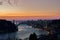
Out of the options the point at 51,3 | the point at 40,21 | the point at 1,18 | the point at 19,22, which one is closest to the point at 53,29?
the point at 40,21

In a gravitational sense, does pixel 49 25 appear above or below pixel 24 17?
below

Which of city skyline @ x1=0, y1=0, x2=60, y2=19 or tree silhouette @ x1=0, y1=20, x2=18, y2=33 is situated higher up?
city skyline @ x1=0, y1=0, x2=60, y2=19

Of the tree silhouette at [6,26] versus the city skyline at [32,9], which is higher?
the city skyline at [32,9]

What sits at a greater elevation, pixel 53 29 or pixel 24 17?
pixel 24 17

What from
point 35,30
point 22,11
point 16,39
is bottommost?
point 16,39

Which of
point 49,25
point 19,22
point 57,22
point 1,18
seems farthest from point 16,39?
point 57,22

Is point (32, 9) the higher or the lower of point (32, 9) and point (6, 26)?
the higher

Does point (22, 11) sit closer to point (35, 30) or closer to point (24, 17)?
point (24, 17)

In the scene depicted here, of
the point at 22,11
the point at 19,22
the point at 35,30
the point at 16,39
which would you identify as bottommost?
the point at 16,39

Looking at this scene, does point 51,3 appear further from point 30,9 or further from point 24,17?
point 24,17
